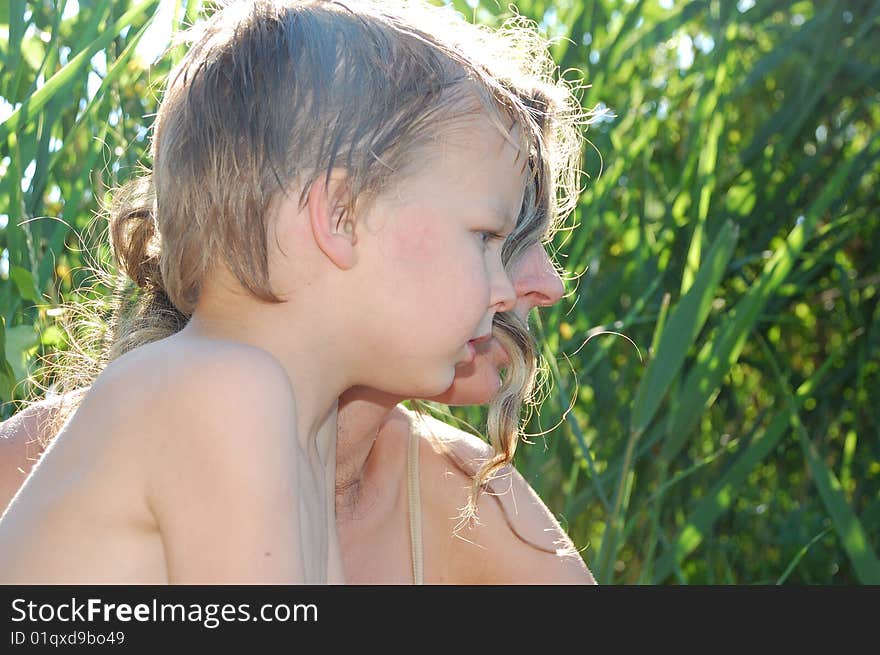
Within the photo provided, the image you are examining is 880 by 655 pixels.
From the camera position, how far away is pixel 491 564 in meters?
1.17

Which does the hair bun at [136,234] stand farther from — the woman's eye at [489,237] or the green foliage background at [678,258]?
the woman's eye at [489,237]

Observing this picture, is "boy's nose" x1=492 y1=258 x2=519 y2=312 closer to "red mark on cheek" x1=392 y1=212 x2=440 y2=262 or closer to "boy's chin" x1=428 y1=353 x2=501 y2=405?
"red mark on cheek" x1=392 y1=212 x2=440 y2=262

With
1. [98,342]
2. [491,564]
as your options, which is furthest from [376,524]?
[98,342]

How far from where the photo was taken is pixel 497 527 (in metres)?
1.16

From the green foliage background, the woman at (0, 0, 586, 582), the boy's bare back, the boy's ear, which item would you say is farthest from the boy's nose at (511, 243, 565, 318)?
the boy's bare back

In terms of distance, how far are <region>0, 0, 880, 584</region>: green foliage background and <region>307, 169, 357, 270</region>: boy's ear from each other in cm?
36

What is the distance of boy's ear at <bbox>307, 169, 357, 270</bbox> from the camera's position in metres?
0.77

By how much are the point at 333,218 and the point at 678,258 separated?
2.84 feet

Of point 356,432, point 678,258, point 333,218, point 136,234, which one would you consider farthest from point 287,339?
point 678,258

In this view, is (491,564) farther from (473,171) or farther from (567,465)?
(473,171)

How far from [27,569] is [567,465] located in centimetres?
87

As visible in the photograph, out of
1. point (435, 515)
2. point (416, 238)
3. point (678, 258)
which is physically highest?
point (416, 238)

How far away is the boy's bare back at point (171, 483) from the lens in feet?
2.07

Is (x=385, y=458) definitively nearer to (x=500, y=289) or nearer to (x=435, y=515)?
(x=435, y=515)
